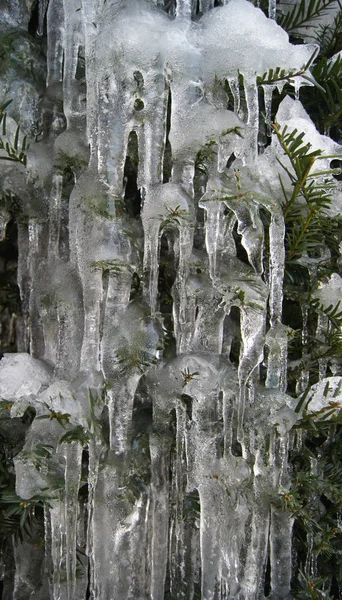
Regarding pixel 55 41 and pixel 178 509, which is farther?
pixel 55 41

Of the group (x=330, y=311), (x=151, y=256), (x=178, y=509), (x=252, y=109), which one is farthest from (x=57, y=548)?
(x=252, y=109)

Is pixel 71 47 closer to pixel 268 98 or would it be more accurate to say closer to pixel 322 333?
pixel 268 98

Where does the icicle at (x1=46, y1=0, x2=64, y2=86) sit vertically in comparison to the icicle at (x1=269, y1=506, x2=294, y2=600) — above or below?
above

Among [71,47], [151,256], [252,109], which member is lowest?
[151,256]

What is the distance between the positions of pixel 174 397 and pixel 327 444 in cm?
33

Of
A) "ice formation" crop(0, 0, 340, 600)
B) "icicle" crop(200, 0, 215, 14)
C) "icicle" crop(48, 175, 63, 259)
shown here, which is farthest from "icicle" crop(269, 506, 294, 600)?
"icicle" crop(200, 0, 215, 14)

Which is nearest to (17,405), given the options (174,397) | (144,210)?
(174,397)

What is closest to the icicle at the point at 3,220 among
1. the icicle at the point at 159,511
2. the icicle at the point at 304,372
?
the icicle at the point at 159,511

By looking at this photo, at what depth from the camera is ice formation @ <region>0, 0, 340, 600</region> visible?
1083mm

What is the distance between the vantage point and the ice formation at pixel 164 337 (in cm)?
108

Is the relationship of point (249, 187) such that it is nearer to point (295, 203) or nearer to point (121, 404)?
point (295, 203)

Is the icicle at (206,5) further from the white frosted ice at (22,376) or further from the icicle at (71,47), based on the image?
the white frosted ice at (22,376)

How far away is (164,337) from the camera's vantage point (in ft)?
3.73

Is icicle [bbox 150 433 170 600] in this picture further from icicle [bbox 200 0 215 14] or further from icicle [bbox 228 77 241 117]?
icicle [bbox 200 0 215 14]
